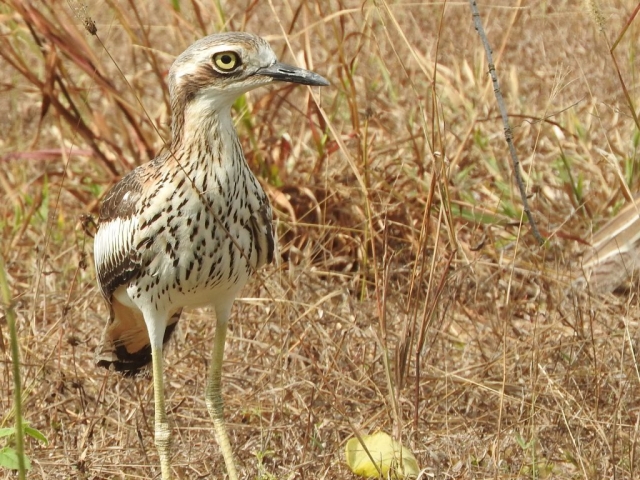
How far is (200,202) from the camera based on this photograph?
2.91m

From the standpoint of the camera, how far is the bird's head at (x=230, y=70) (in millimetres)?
2955

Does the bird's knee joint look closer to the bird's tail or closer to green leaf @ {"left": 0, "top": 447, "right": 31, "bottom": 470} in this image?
the bird's tail

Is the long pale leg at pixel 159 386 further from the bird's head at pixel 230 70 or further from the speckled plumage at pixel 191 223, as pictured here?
the bird's head at pixel 230 70

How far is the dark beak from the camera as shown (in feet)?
9.63

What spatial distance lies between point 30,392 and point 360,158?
5.26 feet

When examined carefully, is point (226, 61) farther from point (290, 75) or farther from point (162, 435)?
point (162, 435)

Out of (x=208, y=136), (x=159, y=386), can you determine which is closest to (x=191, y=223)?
(x=208, y=136)

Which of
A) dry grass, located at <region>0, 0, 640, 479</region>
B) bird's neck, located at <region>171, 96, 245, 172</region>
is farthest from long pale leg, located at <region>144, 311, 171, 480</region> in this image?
bird's neck, located at <region>171, 96, 245, 172</region>

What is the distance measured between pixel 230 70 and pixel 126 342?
1063 mm

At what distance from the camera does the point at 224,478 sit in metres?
3.26

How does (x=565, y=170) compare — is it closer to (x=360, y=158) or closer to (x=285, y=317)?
(x=360, y=158)

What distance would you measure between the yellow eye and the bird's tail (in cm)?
89

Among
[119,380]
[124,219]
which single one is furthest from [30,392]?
[124,219]

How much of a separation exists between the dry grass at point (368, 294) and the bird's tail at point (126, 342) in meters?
0.11
